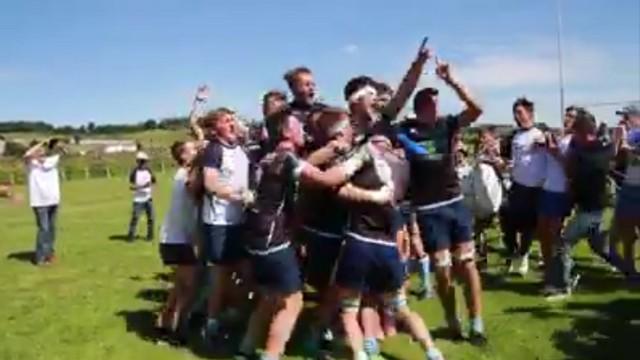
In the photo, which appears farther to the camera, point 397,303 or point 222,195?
point 222,195

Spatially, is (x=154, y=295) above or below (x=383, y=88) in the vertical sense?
below

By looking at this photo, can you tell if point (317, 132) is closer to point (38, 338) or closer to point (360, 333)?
point (360, 333)

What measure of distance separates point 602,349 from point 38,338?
514cm

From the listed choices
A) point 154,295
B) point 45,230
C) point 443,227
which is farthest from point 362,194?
point 45,230

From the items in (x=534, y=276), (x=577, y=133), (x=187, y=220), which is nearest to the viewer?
(x=187, y=220)

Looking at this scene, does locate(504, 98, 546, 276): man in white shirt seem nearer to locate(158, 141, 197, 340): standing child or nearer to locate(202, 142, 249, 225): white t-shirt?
locate(202, 142, 249, 225): white t-shirt

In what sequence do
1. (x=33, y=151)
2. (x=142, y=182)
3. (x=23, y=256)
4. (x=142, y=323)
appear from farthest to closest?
(x=142, y=182)
(x=23, y=256)
(x=33, y=151)
(x=142, y=323)

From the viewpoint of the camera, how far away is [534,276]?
434 inches

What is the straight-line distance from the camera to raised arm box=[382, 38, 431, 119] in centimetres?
700

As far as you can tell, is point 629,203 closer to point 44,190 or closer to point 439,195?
point 439,195

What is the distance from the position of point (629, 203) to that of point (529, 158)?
1228 mm

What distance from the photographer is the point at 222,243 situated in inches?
293

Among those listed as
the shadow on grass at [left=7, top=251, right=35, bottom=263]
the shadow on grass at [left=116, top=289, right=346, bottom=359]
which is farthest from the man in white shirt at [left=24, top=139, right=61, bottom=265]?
the shadow on grass at [left=116, top=289, right=346, bottom=359]

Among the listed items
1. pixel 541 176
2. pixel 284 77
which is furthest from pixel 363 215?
pixel 541 176
